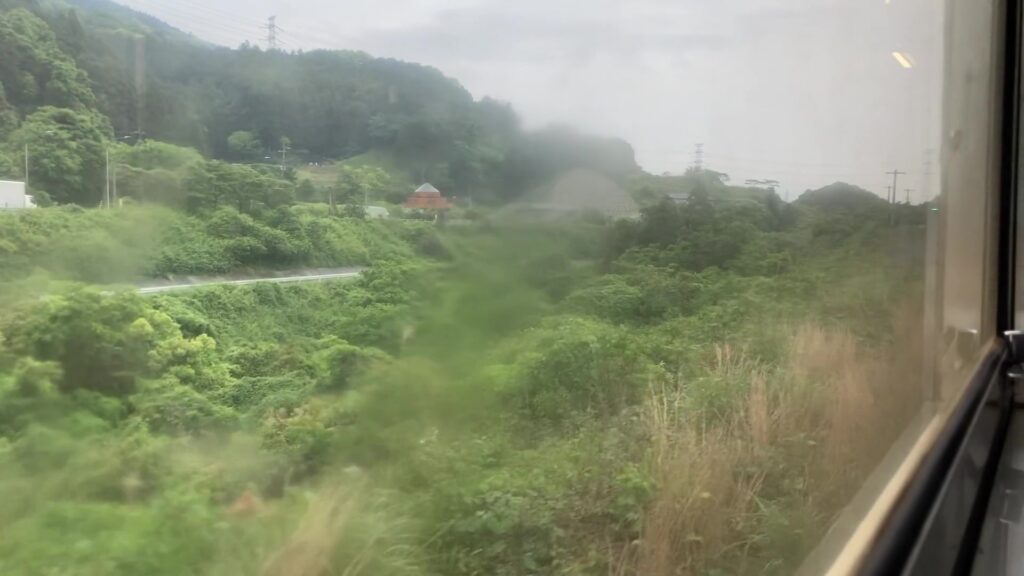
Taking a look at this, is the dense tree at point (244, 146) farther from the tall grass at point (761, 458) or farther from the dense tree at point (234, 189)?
the tall grass at point (761, 458)

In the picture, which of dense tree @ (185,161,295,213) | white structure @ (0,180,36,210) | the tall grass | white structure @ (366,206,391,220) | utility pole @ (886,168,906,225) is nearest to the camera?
white structure @ (0,180,36,210)

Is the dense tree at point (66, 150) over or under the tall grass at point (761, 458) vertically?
over

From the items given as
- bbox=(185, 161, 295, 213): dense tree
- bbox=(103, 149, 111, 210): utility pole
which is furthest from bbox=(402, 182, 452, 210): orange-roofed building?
bbox=(103, 149, 111, 210): utility pole

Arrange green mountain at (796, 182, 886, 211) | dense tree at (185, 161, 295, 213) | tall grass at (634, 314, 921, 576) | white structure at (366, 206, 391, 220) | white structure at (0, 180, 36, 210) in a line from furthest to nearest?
1. green mountain at (796, 182, 886, 211)
2. tall grass at (634, 314, 921, 576)
3. white structure at (366, 206, 391, 220)
4. dense tree at (185, 161, 295, 213)
5. white structure at (0, 180, 36, 210)

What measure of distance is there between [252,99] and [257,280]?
150 millimetres

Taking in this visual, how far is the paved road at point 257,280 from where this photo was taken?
2.10ft

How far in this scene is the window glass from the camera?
1.98ft

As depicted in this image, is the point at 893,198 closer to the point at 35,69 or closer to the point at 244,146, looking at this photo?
the point at 244,146

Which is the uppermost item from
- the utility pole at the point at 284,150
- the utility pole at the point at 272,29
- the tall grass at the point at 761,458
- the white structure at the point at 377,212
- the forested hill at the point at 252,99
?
the utility pole at the point at 272,29

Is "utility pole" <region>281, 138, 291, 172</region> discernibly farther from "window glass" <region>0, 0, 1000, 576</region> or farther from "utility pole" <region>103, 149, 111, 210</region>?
"utility pole" <region>103, 149, 111, 210</region>

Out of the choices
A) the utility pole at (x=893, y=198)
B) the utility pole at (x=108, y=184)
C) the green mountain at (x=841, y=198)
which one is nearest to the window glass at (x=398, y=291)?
the utility pole at (x=108, y=184)

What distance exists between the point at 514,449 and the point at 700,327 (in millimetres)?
487

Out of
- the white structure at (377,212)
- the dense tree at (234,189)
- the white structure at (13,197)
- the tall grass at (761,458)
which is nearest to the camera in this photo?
the white structure at (13,197)

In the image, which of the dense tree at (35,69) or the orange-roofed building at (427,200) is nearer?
the dense tree at (35,69)
